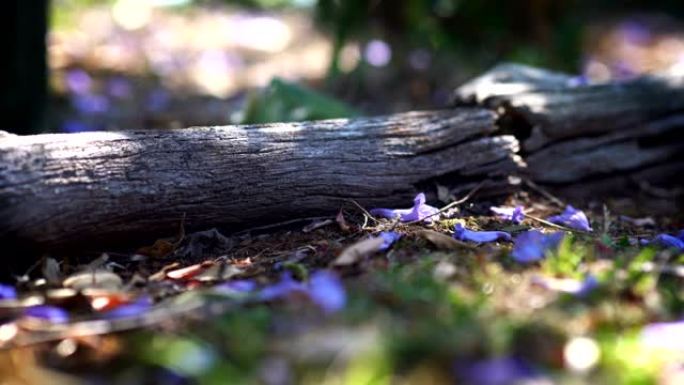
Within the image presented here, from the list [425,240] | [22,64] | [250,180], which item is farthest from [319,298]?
[22,64]

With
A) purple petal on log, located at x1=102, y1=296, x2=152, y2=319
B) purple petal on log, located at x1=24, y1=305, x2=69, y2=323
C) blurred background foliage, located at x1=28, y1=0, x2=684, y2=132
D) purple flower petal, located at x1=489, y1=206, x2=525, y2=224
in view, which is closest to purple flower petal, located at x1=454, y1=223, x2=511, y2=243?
purple flower petal, located at x1=489, y1=206, x2=525, y2=224

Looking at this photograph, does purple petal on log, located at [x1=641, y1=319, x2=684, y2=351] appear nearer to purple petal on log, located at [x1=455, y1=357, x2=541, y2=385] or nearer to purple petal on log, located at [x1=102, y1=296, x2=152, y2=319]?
purple petal on log, located at [x1=455, y1=357, x2=541, y2=385]

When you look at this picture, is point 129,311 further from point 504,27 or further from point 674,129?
point 504,27

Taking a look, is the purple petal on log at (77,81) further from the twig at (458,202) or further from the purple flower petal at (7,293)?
the purple flower petal at (7,293)

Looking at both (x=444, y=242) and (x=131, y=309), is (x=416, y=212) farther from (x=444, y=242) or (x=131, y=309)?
(x=131, y=309)

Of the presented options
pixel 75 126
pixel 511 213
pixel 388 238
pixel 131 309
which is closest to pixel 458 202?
pixel 511 213

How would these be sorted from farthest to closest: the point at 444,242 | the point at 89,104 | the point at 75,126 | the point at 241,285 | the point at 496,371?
1. the point at 89,104
2. the point at 75,126
3. the point at 444,242
4. the point at 241,285
5. the point at 496,371
